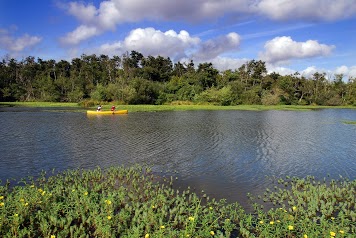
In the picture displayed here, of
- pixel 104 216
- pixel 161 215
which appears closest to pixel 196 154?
pixel 161 215

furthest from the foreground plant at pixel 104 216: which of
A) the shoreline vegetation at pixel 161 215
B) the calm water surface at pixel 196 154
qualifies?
the calm water surface at pixel 196 154

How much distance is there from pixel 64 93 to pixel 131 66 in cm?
2687

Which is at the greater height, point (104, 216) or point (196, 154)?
point (104, 216)

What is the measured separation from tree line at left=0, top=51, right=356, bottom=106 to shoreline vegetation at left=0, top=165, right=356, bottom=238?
2763 inches

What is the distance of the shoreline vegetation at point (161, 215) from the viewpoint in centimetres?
810

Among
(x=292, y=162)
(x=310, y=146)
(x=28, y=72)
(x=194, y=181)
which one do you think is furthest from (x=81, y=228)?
(x=28, y=72)

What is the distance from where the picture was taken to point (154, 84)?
90250mm

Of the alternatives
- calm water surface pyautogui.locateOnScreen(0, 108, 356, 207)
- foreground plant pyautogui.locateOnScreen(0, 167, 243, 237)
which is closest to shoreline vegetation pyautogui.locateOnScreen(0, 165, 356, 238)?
foreground plant pyautogui.locateOnScreen(0, 167, 243, 237)

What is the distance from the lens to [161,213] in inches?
369

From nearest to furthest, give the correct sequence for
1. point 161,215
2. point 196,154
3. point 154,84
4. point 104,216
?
point 104,216
point 161,215
point 196,154
point 154,84

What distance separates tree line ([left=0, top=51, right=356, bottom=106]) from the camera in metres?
87.7

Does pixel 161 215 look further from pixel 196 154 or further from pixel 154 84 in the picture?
pixel 154 84

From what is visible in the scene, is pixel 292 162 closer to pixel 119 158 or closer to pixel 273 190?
pixel 273 190

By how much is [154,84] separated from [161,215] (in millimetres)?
82223
